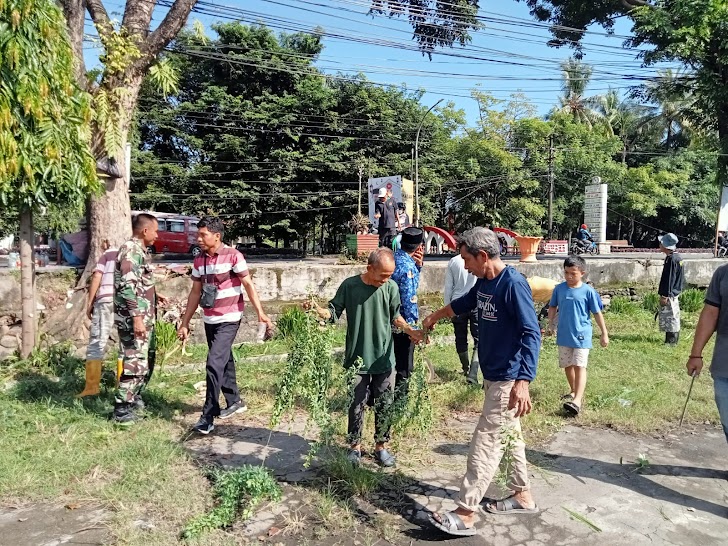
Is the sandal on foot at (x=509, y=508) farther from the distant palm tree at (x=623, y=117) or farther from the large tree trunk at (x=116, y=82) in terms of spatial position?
the distant palm tree at (x=623, y=117)

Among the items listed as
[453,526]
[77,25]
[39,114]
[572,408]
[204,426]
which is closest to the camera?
[453,526]

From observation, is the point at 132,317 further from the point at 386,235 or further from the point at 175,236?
the point at 175,236

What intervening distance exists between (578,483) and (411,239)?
86.5 inches

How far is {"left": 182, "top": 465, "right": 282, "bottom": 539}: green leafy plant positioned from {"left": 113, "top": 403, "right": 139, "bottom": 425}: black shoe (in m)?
1.42

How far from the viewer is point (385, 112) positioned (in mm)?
25516

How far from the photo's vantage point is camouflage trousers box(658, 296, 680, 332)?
26.2ft

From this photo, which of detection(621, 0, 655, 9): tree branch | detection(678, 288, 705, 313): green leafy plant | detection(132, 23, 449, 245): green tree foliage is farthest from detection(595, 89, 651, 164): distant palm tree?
detection(678, 288, 705, 313): green leafy plant

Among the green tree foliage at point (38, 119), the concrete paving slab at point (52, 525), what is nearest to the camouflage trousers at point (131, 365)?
the concrete paving slab at point (52, 525)

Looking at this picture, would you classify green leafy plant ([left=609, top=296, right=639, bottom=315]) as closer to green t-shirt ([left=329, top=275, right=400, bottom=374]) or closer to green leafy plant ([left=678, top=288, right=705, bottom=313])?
green leafy plant ([left=678, top=288, right=705, bottom=313])

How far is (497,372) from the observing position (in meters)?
3.05

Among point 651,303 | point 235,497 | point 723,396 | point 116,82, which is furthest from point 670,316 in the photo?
point 116,82

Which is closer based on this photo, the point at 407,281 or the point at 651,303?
the point at 407,281

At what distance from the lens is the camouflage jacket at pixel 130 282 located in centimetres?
448

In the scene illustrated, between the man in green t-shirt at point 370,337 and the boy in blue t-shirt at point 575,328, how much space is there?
200 cm
